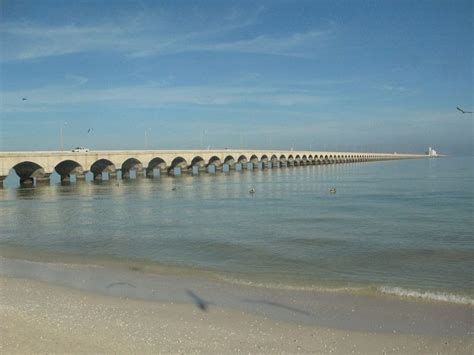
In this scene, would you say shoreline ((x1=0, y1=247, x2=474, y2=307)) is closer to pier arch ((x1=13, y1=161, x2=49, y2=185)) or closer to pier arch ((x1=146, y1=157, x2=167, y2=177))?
pier arch ((x1=13, y1=161, x2=49, y2=185))

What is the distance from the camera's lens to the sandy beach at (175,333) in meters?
6.48

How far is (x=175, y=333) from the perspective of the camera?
7016mm

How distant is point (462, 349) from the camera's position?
6.58 metres

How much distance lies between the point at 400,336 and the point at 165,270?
644 centimetres

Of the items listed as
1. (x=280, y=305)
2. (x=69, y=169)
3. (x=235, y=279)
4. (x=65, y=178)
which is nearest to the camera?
(x=280, y=305)

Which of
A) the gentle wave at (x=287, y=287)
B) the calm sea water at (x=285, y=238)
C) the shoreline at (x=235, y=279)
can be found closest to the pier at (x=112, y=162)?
the calm sea water at (x=285, y=238)

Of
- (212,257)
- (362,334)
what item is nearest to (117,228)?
(212,257)

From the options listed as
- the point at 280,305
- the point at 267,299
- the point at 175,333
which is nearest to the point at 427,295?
the point at 280,305

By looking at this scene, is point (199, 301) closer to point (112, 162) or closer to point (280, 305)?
point (280, 305)

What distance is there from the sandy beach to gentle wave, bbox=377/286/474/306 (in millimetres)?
1674

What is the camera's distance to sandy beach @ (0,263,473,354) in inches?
255

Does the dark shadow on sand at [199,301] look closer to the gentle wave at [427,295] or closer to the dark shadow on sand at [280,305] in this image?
the dark shadow on sand at [280,305]

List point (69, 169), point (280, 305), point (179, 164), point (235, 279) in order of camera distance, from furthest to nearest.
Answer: point (179, 164) < point (69, 169) < point (235, 279) < point (280, 305)

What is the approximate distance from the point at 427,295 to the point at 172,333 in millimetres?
5338
